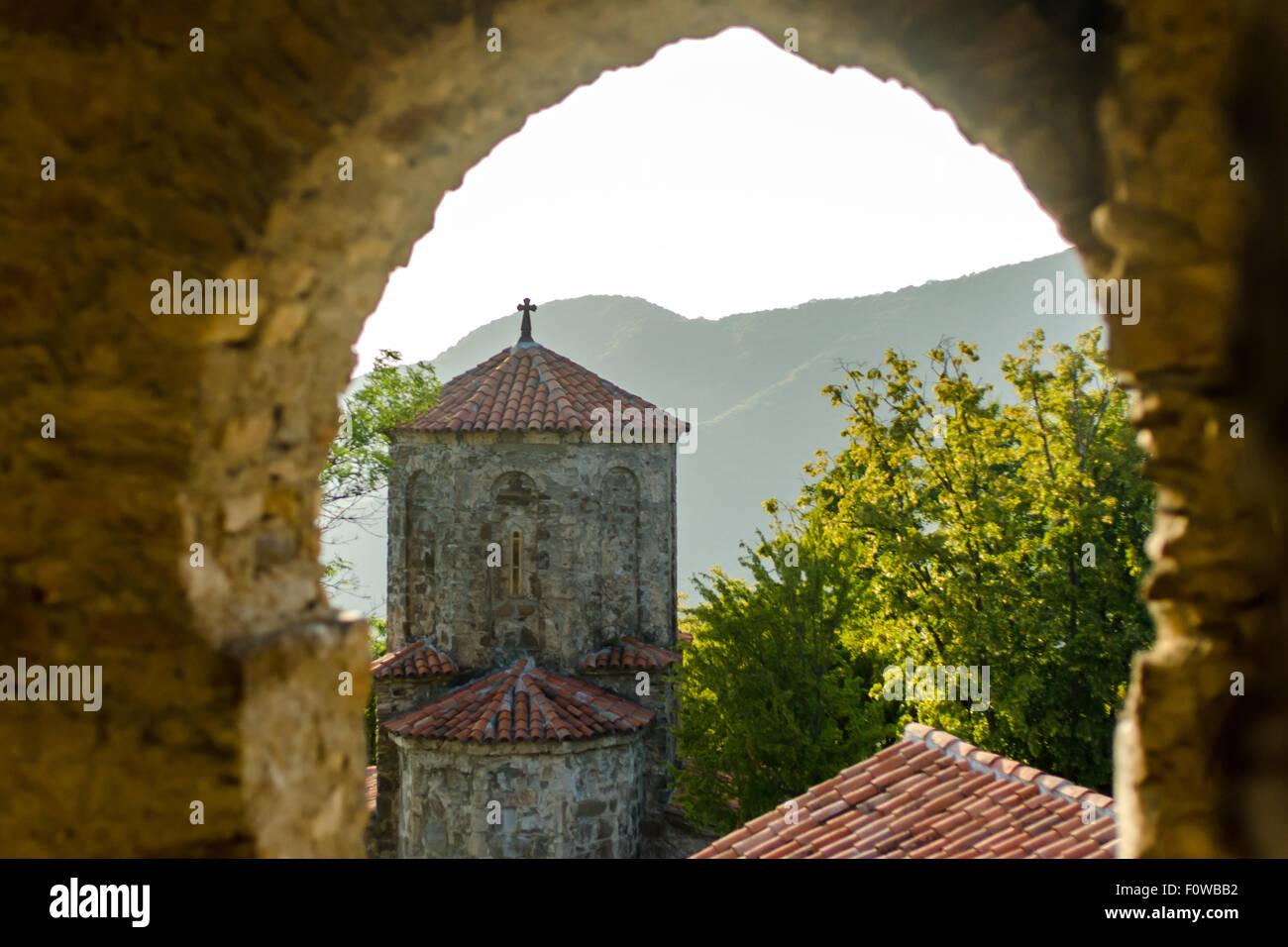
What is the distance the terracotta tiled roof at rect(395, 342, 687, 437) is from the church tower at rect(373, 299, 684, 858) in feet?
0.11

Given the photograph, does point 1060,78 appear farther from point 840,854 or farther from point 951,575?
point 951,575

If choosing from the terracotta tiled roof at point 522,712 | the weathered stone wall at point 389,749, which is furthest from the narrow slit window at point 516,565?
the weathered stone wall at point 389,749

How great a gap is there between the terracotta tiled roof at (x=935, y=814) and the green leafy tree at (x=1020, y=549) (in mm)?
6223

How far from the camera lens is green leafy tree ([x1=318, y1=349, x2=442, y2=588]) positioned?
18.1 m

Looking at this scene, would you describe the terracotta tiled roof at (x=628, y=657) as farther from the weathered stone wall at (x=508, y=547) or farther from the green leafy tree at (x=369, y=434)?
the green leafy tree at (x=369, y=434)

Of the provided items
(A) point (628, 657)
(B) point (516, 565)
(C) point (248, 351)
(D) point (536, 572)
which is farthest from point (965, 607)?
(C) point (248, 351)

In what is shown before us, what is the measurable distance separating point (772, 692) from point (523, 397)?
18.2 ft

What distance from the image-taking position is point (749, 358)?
12225 cm

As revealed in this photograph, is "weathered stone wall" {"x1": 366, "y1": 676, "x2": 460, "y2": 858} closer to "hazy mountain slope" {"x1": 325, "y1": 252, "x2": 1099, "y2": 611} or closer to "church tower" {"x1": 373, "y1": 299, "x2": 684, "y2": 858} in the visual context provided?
"church tower" {"x1": 373, "y1": 299, "x2": 684, "y2": 858}

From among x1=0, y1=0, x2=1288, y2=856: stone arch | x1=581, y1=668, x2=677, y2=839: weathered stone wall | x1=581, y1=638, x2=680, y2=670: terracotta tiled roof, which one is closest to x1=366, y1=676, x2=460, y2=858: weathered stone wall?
x1=581, y1=638, x2=680, y2=670: terracotta tiled roof

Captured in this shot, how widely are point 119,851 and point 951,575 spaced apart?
13969 mm

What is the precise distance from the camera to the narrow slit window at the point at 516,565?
567 inches

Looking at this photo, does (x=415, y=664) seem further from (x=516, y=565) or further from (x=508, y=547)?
(x=508, y=547)

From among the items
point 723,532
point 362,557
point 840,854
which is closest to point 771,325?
point 723,532
